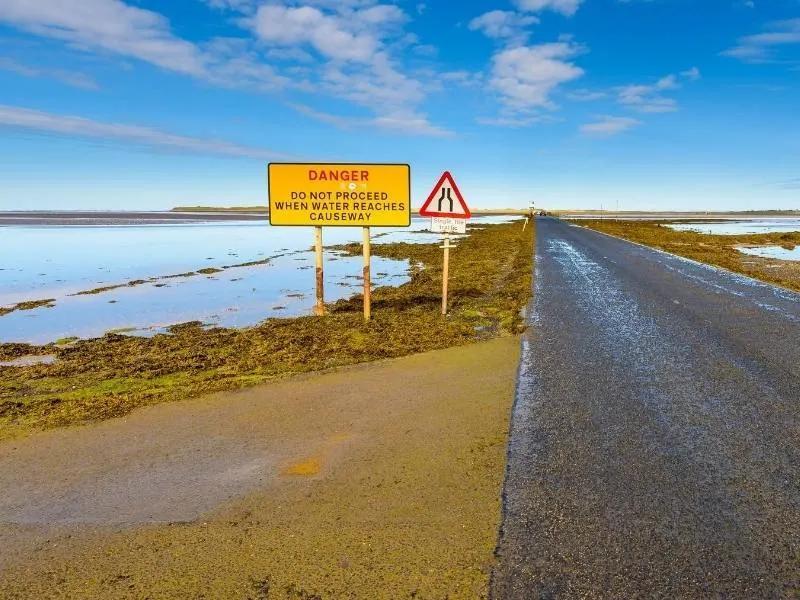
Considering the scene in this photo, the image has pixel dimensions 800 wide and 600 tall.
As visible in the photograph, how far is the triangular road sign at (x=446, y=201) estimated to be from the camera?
35.9ft

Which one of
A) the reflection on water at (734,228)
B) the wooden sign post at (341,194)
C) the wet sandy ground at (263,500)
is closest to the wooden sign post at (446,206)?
the wooden sign post at (341,194)

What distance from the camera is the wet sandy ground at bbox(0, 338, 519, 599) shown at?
3.13 m

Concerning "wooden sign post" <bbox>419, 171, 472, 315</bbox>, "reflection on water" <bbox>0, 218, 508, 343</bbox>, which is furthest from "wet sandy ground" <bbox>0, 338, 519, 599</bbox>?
"reflection on water" <bbox>0, 218, 508, 343</bbox>

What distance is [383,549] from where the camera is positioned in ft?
11.0

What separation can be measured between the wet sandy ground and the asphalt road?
350 millimetres

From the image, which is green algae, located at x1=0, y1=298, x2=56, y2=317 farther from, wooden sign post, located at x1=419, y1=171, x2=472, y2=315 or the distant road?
the distant road

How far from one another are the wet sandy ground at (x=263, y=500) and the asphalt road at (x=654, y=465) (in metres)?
0.35

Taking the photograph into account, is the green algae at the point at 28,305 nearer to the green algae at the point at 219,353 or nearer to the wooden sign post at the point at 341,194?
the green algae at the point at 219,353

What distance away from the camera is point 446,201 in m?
11.0

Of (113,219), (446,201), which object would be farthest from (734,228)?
(113,219)

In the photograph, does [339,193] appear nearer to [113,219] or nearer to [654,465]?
[654,465]

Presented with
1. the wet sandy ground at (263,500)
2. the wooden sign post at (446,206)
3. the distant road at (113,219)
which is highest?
the distant road at (113,219)

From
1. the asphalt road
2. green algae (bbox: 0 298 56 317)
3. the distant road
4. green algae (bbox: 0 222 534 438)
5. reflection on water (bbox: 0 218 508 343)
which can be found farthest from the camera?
the distant road

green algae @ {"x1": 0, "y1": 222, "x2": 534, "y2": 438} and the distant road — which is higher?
the distant road
